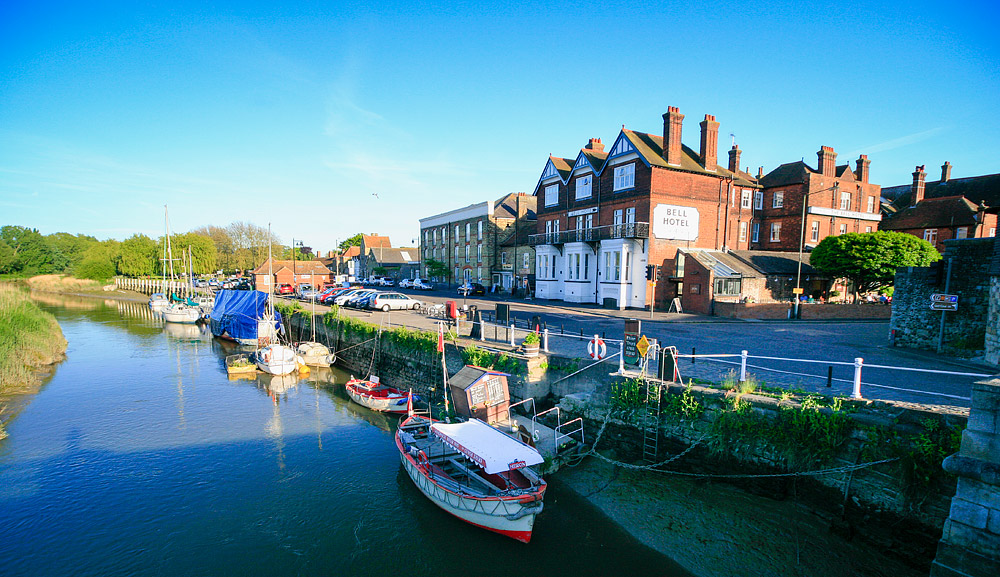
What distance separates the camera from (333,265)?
106 meters

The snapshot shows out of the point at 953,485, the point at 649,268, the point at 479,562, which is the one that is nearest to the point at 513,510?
the point at 479,562

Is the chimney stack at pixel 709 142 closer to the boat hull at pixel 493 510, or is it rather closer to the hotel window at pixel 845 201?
the hotel window at pixel 845 201

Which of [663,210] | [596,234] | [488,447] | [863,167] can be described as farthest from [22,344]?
[863,167]

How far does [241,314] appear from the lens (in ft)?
108

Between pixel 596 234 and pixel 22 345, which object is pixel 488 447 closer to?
pixel 596 234

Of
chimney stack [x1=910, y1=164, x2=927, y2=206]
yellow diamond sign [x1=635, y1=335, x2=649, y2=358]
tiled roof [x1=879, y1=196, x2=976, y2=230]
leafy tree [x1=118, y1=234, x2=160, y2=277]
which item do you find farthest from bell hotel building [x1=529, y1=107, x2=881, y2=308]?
leafy tree [x1=118, y1=234, x2=160, y2=277]

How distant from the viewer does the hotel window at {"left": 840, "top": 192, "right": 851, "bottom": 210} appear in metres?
40.5

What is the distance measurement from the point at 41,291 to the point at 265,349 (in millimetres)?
86973

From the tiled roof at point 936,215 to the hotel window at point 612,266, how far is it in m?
31.0

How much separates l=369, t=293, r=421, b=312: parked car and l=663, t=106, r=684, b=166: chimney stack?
72.3 feet

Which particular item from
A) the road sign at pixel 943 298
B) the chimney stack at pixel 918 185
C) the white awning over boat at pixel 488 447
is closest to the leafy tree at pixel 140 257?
the white awning over boat at pixel 488 447

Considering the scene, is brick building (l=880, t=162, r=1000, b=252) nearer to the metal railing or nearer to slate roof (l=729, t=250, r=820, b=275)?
slate roof (l=729, t=250, r=820, b=275)

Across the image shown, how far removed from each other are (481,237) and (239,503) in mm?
44185

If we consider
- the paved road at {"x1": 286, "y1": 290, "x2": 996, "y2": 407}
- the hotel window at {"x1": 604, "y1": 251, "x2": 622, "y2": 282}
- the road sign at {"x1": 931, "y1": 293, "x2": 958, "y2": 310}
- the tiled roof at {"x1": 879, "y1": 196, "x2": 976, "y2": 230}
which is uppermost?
the tiled roof at {"x1": 879, "y1": 196, "x2": 976, "y2": 230}
